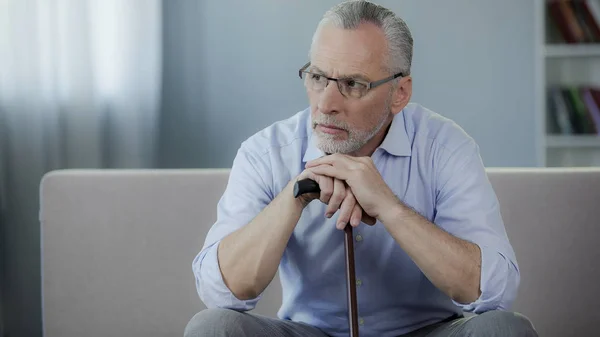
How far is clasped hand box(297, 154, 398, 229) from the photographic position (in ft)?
5.23

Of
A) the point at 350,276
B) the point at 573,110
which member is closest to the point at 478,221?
the point at 350,276

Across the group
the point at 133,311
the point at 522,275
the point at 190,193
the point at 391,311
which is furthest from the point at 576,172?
the point at 133,311

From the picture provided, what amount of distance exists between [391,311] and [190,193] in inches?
21.8

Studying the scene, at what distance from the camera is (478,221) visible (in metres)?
1.64

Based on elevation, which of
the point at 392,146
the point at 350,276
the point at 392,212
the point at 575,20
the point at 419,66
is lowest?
the point at 350,276

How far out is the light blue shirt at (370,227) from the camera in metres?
1.72

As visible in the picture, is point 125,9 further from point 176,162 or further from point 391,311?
point 391,311

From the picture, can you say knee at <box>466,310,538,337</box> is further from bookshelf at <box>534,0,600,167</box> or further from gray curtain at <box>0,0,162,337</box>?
bookshelf at <box>534,0,600,167</box>

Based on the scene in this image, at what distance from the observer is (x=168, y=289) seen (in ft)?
6.56

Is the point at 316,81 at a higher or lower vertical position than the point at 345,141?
higher

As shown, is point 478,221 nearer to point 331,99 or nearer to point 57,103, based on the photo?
point 331,99

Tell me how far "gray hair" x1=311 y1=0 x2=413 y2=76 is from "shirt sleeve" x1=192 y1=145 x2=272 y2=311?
29cm

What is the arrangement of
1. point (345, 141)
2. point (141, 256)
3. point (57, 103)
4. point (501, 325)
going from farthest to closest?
point (57, 103) → point (141, 256) → point (345, 141) → point (501, 325)

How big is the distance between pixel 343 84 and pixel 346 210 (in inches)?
9.7
